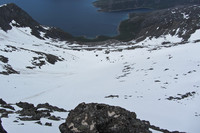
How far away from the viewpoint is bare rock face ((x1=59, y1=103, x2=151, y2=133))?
963cm

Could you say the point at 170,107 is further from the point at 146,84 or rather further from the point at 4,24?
the point at 4,24

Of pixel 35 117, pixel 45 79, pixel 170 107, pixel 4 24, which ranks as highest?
pixel 4 24

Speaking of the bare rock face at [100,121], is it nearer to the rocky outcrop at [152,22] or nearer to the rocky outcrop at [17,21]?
the rocky outcrop at [17,21]

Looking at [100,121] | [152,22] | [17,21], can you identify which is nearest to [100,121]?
[100,121]

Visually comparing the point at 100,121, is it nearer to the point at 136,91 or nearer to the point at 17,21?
the point at 136,91

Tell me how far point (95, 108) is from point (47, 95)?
62.8 feet

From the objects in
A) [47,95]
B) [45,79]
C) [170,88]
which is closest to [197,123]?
[170,88]

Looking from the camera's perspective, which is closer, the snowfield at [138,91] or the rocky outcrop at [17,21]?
the snowfield at [138,91]

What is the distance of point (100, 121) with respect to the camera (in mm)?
9828

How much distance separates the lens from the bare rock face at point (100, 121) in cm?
963

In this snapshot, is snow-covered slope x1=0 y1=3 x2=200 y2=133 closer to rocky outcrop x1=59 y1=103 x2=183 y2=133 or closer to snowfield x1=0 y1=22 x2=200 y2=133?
snowfield x1=0 y1=22 x2=200 y2=133

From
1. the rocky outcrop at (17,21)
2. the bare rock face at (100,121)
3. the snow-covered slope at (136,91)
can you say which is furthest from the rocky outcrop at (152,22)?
the bare rock face at (100,121)

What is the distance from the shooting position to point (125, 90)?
89.6 feet

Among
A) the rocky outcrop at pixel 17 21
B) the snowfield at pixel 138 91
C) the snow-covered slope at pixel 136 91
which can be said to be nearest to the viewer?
the snowfield at pixel 138 91
